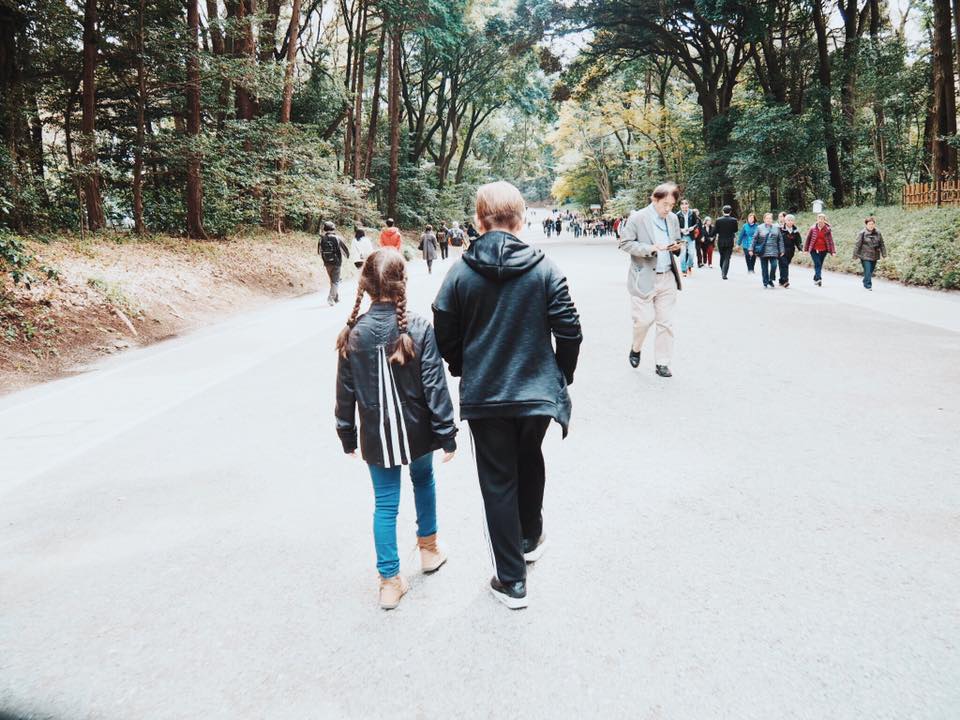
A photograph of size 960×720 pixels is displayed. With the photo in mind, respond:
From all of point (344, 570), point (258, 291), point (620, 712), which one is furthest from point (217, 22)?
point (620, 712)

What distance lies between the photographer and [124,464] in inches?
201

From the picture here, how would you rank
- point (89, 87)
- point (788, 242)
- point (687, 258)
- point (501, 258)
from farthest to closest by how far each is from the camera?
point (687, 258) → point (788, 242) → point (89, 87) → point (501, 258)

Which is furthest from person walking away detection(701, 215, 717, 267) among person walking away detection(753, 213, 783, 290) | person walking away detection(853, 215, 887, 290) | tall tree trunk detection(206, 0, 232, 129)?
tall tree trunk detection(206, 0, 232, 129)

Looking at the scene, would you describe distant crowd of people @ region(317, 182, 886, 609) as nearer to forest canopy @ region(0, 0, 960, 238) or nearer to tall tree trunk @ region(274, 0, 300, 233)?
forest canopy @ region(0, 0, 960, 238)

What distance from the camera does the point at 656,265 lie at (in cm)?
738

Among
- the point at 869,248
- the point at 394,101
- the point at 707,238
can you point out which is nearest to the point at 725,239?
the point at 707,238

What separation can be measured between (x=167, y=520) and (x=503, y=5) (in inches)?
1497

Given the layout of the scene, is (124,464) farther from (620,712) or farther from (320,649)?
(620,712)

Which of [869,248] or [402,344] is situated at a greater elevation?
[869,248]

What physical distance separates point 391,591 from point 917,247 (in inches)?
659

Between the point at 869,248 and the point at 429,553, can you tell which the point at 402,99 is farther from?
the point at 429,553

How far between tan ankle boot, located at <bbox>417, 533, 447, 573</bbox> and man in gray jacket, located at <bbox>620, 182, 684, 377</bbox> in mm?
4554

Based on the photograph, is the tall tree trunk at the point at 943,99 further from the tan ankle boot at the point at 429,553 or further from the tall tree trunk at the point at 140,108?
the tall tree trunk at the point at 140,108

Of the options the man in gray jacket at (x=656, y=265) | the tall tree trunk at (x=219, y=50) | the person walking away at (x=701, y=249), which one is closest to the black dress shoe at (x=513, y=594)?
the man in gray jacket at (x=656, y=265)
